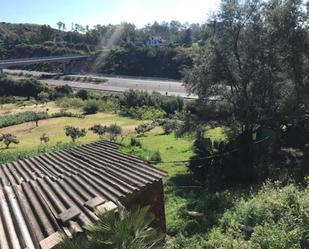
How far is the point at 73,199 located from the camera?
8969 millimetres

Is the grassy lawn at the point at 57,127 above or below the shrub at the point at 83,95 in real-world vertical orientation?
below

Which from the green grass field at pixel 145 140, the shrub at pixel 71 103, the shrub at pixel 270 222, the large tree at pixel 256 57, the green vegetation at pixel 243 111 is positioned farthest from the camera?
the shrub at pixel 71 103

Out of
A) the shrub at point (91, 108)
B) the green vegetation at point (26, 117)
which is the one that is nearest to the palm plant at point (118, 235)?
the green vegetation at point (26, 117)

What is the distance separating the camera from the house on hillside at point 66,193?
24.7 ft

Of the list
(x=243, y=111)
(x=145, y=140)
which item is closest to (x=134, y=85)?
(x=145, y=140)

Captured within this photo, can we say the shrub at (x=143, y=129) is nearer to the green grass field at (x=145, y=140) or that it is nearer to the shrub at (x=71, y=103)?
the green grass field at (x=145, y=140)

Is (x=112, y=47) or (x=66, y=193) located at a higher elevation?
(x=112, y=47)

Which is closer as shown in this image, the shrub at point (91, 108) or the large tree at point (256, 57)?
the large tree at point (256, 57)

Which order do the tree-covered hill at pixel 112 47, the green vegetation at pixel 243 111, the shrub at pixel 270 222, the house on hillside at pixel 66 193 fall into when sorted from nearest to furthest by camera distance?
the house on hillside at pixel 66 193 < the shrub at pixel 270 222 < the green vegetation at pixel 243 111 < the tree-covered hill at pixel 112 47

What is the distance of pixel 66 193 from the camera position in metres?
9.36

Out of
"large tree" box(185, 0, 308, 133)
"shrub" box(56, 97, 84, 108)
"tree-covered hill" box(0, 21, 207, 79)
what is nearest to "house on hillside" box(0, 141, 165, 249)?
"large tree" box(185, 0, 308, 133)

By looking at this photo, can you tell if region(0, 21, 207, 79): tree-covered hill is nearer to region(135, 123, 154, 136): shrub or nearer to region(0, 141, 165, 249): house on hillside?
region(135, 123, 154, 136): shrub

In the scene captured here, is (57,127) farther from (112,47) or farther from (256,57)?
(112,47)

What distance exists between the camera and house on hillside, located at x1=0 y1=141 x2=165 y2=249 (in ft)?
24.7
